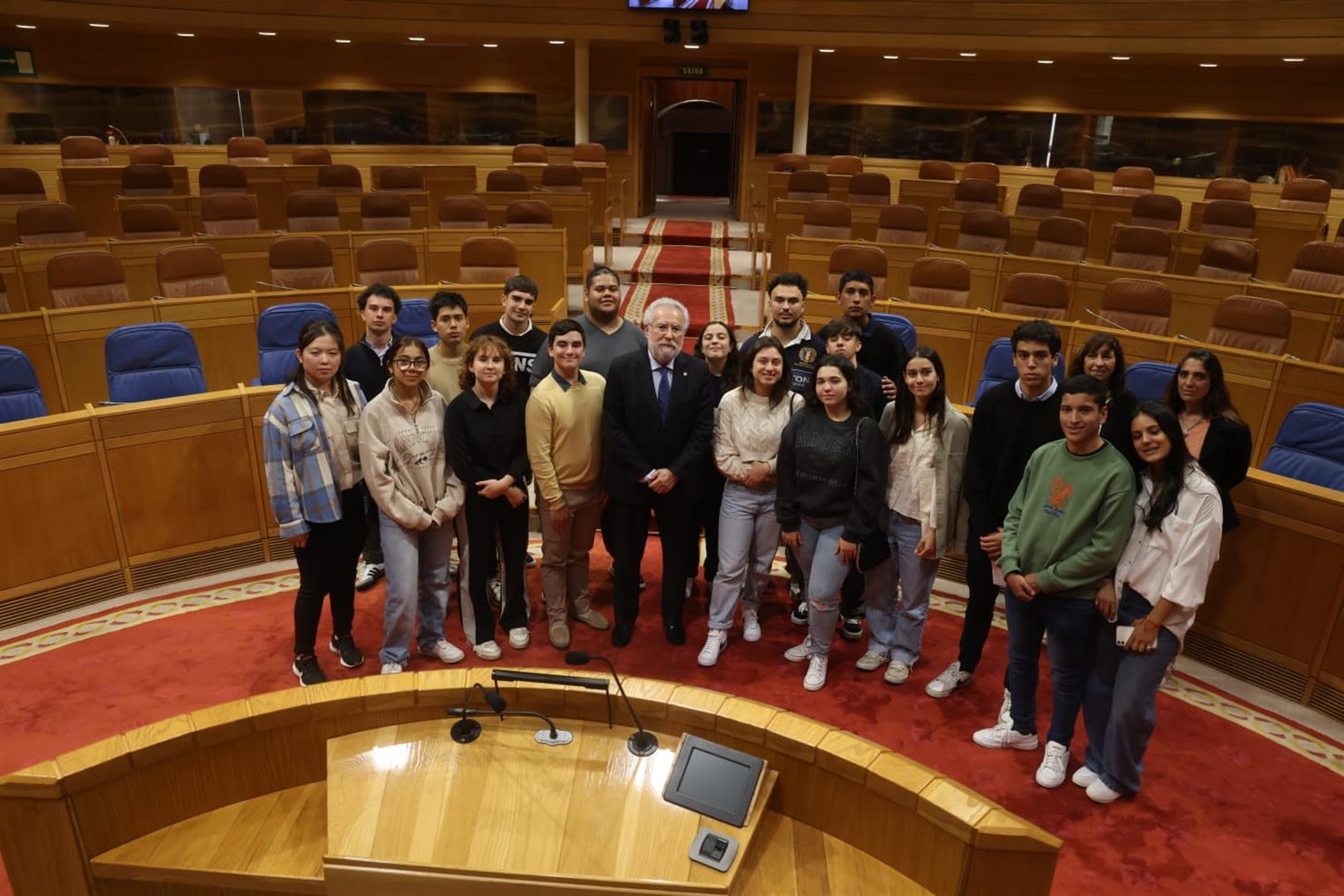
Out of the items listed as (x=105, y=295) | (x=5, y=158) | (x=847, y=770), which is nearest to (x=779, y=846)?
(x=847, y=770)

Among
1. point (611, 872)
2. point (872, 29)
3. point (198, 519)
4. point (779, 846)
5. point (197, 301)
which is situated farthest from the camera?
point (872, 29)

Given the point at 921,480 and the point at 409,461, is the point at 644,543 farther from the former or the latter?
the point at 921,480

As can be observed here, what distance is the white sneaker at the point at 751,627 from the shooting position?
4297 millimetres

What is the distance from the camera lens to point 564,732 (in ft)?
7.81

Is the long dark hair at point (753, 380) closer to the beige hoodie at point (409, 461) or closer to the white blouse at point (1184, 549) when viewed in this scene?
the beige hoodie at point (409, 461)

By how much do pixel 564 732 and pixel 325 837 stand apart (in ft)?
2.02

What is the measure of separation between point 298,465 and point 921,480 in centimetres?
242

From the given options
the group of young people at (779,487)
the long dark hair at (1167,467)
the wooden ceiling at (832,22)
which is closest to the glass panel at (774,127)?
the wooden ceiling at (832,22)

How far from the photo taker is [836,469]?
3.70m

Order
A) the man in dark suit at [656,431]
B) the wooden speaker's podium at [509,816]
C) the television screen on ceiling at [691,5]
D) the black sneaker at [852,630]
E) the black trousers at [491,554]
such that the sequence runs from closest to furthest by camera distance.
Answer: the wooden speaker's podium at [509,816]
the man in dark suit at [656,431]
the black trousers at [491,554]
the black sneaker at [852,630]
the television screen on ceiling at [691,5]

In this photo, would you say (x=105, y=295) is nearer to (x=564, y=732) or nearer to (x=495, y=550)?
(x=495, y=550)

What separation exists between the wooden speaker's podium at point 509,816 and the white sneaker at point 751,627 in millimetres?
1964

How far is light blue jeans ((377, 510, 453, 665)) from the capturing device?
12.5ft

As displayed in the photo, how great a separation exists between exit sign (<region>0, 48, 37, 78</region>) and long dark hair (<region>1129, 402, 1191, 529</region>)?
15.0 meters
